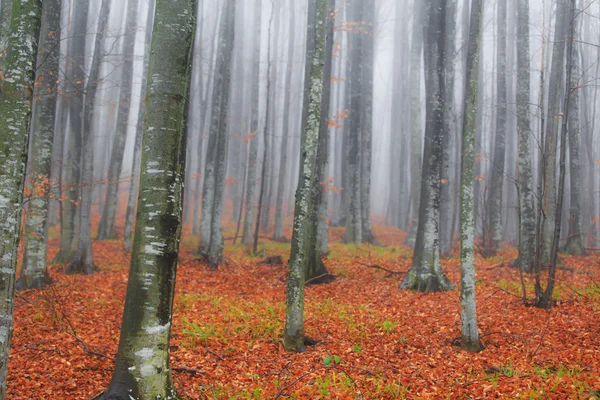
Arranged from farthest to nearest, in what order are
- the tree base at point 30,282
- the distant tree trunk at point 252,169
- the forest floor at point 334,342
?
1. the distant tree trunk at point 252,169
2. the tree base at point 30,282
3. the forest floor at point 334,342

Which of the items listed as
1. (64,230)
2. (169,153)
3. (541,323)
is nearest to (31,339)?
(169,153)

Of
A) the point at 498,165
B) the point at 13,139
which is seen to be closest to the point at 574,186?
the point at 498,165

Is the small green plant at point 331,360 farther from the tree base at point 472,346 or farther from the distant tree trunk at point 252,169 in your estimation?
the distant tree trunk at point 252,169

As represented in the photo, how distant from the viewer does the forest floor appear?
4.99m

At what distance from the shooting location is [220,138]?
13.4 metres

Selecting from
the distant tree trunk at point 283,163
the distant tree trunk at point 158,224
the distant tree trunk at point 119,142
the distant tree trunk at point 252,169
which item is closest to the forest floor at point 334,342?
the distant tree trunk at point 158,224

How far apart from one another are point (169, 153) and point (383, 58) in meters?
45.3

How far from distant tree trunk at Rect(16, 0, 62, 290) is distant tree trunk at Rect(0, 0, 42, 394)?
17.8 ft

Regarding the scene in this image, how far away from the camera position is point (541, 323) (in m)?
7.10

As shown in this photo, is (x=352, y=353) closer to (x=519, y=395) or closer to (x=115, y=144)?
(x=519, y=395)

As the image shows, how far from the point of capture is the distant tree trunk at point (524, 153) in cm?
1087

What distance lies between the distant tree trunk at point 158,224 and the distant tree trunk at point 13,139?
0.95 metres

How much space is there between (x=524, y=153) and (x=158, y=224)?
36.9 feet

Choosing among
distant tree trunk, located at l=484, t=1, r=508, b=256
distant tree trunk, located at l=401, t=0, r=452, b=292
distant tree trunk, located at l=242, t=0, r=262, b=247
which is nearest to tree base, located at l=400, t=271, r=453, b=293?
distant tree trunk, located at l=401, t=0, r=452, b=292
